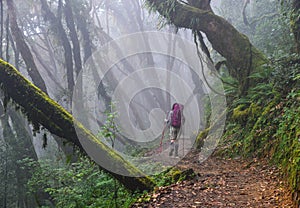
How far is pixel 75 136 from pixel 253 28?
18056 mm

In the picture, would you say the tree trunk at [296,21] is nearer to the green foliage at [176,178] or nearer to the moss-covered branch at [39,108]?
the green foliage at [176,178]

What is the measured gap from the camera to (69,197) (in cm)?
Answer: 725

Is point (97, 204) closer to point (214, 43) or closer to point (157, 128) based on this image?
point (214, 43)

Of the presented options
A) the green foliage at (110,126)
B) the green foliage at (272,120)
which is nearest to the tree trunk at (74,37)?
the green foliage at (272,120)

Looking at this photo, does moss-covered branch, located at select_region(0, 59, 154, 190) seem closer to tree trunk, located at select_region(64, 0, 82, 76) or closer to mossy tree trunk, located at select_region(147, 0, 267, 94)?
mossy tree trunk, located at select_region(147, 0, 267, 94)

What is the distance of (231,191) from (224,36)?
20.7ft

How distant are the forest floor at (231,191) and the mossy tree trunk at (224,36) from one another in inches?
162

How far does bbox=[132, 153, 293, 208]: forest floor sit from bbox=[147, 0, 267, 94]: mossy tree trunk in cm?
412

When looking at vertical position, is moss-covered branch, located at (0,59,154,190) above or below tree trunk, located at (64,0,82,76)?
below

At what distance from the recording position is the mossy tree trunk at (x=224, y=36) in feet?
31.5

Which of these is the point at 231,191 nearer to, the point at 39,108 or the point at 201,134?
the point at 39,108

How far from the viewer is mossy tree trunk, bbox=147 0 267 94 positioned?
→ 9.60 m

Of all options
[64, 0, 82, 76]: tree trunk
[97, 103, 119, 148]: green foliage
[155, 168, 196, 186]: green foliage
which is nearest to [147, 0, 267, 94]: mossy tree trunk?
[155, 168, 196, 186]: green foliage

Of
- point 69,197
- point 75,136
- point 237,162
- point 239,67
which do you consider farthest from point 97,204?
point 239,67
